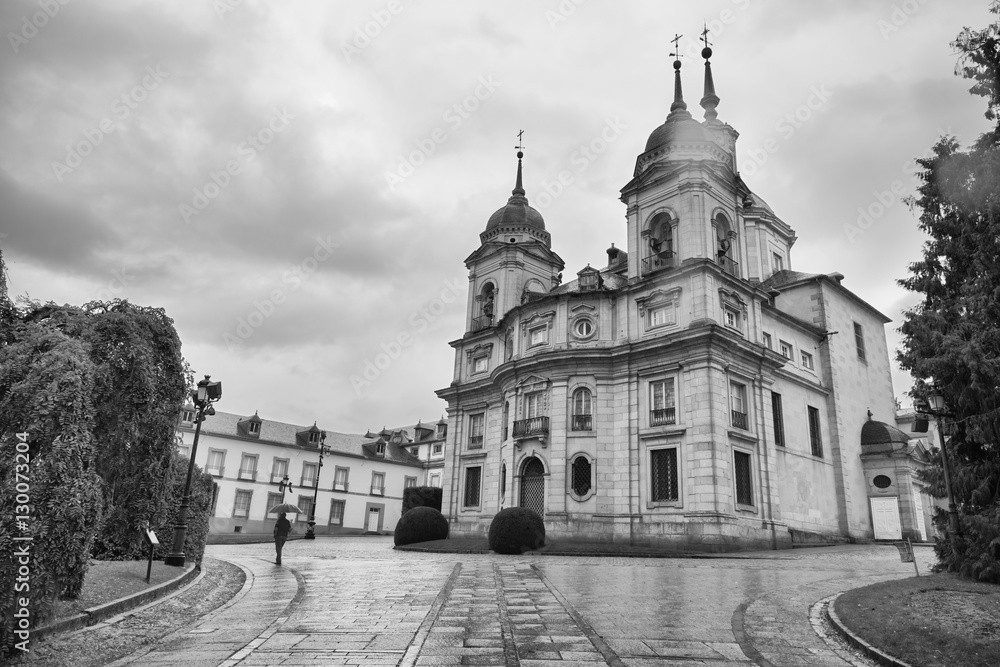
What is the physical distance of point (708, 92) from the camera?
4219 cm

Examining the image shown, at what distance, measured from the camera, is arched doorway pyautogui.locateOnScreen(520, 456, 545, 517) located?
31.5 m

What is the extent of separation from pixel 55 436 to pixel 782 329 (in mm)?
33086

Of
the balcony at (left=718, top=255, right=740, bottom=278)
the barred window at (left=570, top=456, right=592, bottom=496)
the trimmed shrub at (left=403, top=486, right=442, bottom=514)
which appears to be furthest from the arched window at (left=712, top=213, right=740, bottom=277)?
the trimmed shrub at (left=403, top=486, right=442, bottom=514)

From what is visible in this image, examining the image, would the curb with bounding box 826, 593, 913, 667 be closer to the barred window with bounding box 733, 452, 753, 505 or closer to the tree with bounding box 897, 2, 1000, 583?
the tree with bounding box 897, 2, 1000, 583

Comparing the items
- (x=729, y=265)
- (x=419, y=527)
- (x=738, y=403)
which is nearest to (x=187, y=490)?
(x=419, y=527)

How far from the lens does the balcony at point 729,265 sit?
107 feet

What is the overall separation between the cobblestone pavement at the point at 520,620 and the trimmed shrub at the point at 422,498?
2394 centimetres

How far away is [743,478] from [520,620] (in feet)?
72.7

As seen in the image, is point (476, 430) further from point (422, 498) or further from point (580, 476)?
point (580, 476)

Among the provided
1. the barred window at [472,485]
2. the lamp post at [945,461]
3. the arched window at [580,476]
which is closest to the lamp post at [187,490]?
the lamp post at [945,461]

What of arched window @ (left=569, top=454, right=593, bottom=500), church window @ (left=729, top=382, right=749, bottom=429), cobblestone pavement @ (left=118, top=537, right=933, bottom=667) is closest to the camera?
cobblestone pavement @ (left=118, top=537, right=933, bottom=667)

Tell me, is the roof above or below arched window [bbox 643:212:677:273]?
below

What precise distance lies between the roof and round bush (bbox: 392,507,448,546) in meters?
22.0

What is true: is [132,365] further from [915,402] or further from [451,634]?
[915,402]
